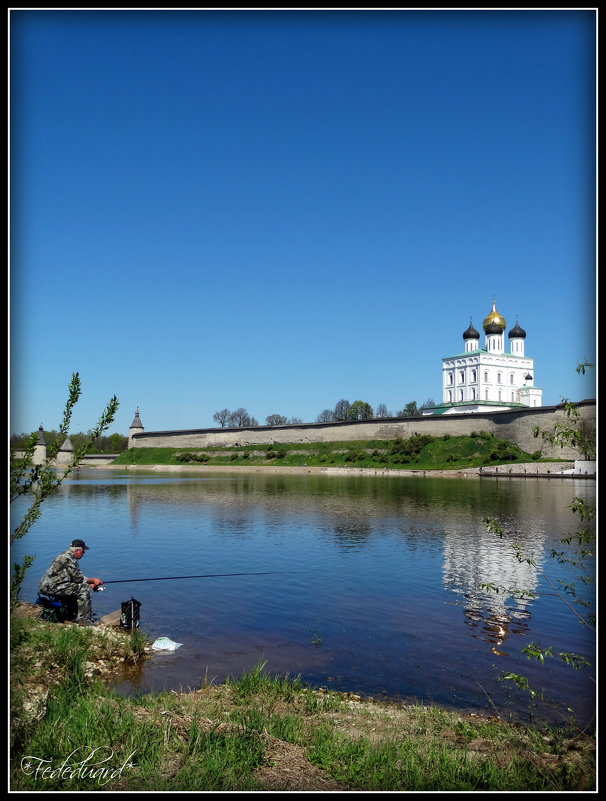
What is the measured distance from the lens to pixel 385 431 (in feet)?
234

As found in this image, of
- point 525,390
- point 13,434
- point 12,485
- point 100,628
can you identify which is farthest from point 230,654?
point 525,390

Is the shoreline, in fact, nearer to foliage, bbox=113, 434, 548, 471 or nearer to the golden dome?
foliage, bbox=113, 434, 548, 471

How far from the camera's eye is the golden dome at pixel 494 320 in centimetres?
8750

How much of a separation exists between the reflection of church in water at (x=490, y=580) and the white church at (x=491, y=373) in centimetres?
6853

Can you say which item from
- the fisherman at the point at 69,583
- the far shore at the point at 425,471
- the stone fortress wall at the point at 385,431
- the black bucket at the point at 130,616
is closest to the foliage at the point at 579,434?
the black bucket at the point at 130,616

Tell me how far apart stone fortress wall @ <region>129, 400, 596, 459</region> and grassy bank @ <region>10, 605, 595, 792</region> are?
139ft

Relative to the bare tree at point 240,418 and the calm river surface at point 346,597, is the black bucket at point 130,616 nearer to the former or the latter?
the calm river surface at point 346,597

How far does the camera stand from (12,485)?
359 cm

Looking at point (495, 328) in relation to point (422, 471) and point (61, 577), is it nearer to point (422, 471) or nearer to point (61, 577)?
point (422, 471)

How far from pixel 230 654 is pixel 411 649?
93.3 inches

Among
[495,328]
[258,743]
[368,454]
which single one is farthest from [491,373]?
[258,743]

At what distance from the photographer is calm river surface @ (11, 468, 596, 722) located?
23.6ft

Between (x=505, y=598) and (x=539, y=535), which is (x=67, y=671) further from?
(x=539, y=535)

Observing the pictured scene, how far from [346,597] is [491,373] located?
7870 cm
